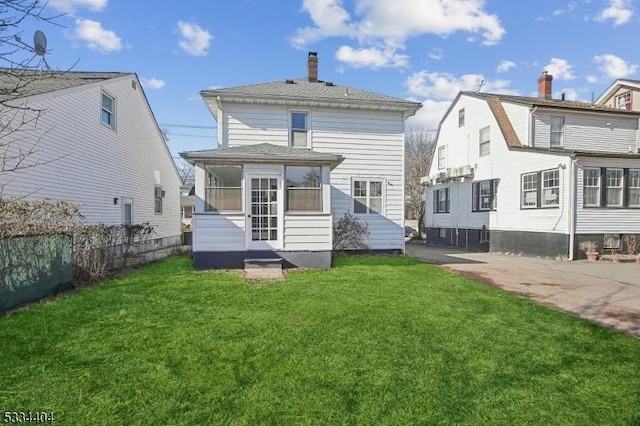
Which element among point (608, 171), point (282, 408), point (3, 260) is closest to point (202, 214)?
point (3, 260)

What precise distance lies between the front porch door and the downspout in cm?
1074

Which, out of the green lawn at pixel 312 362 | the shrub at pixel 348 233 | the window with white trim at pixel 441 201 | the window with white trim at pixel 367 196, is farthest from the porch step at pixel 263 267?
the window with white trim at pixel 441 201

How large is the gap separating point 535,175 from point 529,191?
706mm

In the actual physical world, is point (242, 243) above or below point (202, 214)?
below

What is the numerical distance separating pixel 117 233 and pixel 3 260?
191 inches

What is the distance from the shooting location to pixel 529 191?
575 inches

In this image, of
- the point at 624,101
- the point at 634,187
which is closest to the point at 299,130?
the point at 634,187

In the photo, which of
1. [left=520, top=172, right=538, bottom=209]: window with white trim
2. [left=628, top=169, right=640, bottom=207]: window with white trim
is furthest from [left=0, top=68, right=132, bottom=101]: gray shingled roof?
[left=628, top=169, right=640, bottom=207]: window with white trim

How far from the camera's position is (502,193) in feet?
52.5

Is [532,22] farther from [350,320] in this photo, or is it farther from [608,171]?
[350,320]

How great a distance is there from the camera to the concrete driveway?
Result: 233 inches

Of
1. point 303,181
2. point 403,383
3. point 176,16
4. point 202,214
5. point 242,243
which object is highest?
point 176,16

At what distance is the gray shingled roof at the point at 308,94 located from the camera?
39.6 ft

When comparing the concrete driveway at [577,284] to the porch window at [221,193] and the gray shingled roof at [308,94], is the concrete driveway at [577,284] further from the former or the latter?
the porch window at [221,193]
